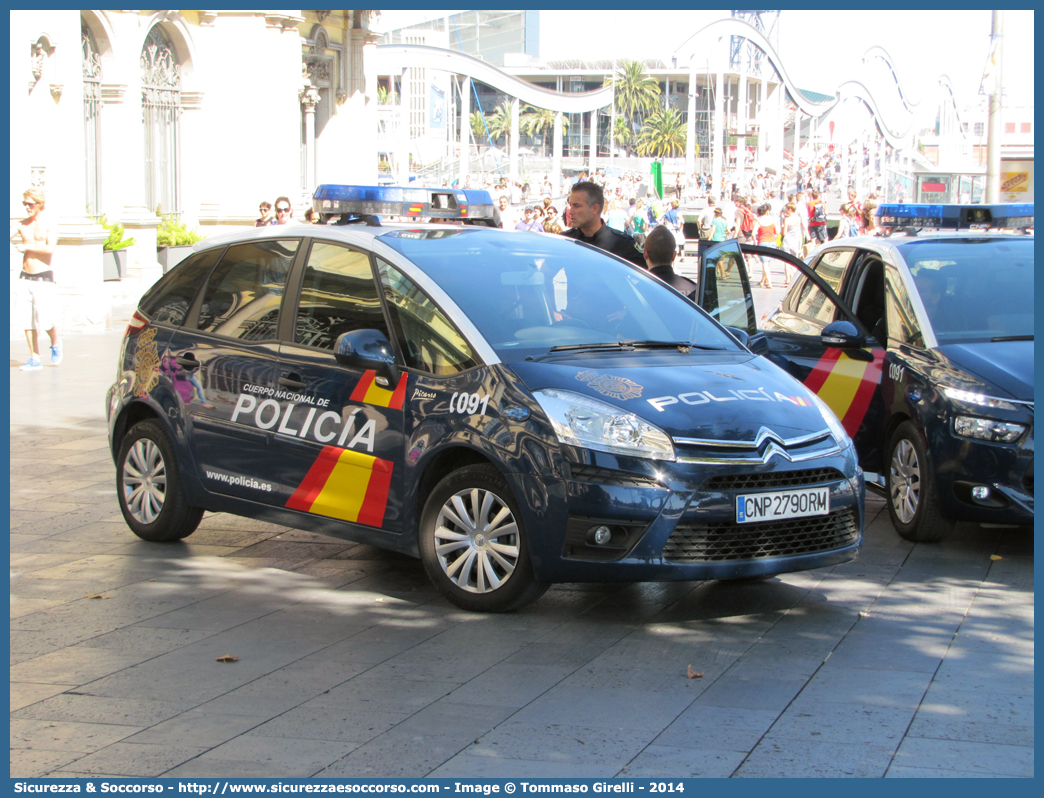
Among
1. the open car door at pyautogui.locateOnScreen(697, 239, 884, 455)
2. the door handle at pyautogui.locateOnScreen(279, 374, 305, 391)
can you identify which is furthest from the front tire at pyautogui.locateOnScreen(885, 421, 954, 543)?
the door handle at pyautogui.locateOnScreen(279, 374, 305, 391)

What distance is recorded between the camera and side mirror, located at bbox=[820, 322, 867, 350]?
24.0 feet

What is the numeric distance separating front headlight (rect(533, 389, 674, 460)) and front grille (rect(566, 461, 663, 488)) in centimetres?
8

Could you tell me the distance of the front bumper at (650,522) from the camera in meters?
5.08

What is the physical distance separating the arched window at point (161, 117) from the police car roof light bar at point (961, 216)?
1556 cm

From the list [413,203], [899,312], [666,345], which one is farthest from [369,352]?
[413,203]

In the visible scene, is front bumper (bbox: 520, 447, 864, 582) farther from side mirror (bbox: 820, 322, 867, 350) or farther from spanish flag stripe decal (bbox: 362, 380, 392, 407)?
side mirror (bbox: 820, 322, 867, 350)

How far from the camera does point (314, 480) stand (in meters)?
5.96

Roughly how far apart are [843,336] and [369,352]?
9.69ft

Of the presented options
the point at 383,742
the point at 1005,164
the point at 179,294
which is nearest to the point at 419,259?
the point at 179,294

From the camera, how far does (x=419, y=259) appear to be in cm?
594

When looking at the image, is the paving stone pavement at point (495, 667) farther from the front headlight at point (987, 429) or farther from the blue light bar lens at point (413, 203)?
the blue light bar lens at point (413, 203)

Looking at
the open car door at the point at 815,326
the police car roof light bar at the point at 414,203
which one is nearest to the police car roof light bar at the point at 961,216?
the open car door at the point at 815,326
